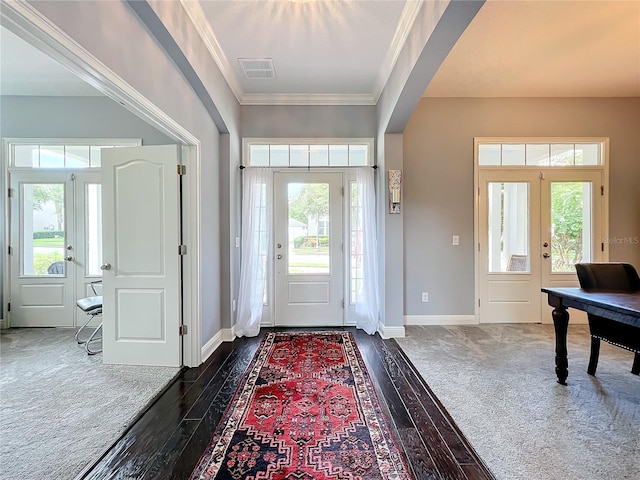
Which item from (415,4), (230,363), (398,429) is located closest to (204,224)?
(230,363)

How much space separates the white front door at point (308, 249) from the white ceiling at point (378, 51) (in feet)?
3.73

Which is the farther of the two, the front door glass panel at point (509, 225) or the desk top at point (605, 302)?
the front door glass panel at point (509, 225)

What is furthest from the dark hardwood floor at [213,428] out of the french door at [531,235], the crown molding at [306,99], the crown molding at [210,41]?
the crown molding at [306,99]

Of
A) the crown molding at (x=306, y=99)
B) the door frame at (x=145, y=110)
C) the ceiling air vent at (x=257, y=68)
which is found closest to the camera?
the door frame at (x=145, y=110)

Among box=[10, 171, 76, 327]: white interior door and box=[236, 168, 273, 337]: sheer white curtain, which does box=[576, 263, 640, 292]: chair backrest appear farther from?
box=[10, 171, 76, 327]: white interior door

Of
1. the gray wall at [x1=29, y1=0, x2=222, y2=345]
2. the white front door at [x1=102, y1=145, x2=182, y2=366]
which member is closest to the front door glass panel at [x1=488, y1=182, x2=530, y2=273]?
the gray wall at [x1=29, y1=0, x2=222, y2=345]

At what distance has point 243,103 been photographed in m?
3.94

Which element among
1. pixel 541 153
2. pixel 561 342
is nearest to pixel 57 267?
pixel 561 342

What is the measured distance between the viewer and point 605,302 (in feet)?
6.74

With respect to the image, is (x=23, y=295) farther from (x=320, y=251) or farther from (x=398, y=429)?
(x=398, y=429)

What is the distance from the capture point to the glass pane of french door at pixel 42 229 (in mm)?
3927

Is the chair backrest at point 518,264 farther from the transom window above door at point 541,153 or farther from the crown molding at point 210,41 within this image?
the crown molding at point 210,41

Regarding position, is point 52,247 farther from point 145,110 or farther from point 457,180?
point 457,180

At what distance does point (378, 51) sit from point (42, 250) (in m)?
4.82
